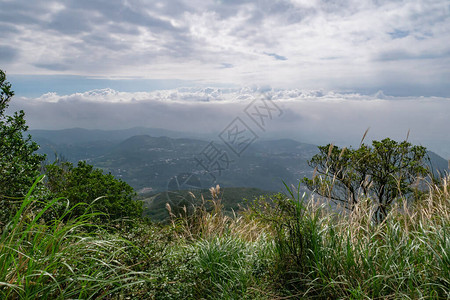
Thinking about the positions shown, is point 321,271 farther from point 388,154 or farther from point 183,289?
point 388,154

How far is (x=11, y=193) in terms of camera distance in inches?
217

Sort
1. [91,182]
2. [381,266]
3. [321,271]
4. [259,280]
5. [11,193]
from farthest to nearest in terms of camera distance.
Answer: [91,182]
[11,193]
[259,280]
[321,271]
[381,266]

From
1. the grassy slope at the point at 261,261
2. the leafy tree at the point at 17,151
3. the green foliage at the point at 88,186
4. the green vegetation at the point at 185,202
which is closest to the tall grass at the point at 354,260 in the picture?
the grassy slope at the point at 261,261

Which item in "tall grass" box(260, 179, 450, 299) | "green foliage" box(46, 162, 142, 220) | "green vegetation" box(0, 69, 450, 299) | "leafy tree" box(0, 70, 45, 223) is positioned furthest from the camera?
"green foliage" box(46, 162, 142, 220)

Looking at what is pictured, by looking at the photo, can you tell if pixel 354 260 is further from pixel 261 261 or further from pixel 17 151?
pixel 17 151

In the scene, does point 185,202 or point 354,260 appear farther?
point 185,202

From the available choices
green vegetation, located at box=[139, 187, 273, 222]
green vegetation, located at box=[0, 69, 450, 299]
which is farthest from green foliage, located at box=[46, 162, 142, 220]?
green vegetation, located at box=[0, 69, 450, 299]

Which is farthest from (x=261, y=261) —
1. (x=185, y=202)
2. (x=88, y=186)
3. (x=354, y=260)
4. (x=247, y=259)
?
(x=185, y=202)

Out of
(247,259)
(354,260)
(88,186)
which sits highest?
(354,260)

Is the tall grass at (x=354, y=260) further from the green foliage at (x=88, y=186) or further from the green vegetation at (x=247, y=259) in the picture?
the green foliage at (x=88, y=186)

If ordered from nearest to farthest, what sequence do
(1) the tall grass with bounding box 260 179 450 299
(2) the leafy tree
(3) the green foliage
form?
(1) the tall grass with bounding box 260 179 450 299
(2) the leafy tree
(3) the green foliage

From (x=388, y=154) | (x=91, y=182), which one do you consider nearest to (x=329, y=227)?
(x=388, y=154)

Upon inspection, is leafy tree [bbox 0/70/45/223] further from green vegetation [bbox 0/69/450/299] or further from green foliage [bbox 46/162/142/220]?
green foliage [bbox 46/162/142/220]

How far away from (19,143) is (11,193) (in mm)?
1896
